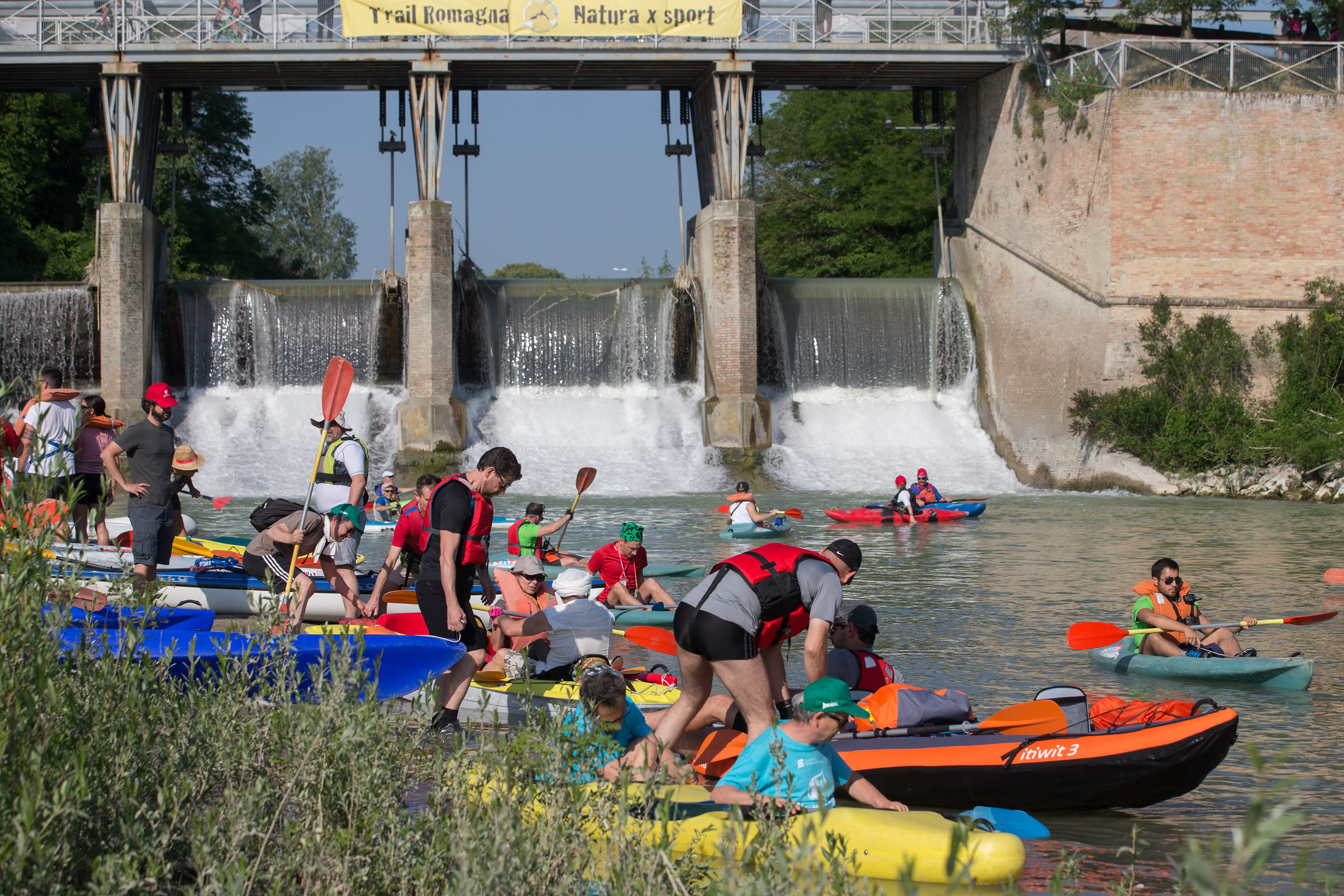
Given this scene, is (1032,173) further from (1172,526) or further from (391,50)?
(391,50)

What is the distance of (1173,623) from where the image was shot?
8.61 metres

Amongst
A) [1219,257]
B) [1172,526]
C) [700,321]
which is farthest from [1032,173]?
[1172,526]

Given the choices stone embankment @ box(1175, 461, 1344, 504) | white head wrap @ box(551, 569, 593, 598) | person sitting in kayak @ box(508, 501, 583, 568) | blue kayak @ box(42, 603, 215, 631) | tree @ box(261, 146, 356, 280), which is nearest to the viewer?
blue kayak @ box(42, 603, 215, 631)

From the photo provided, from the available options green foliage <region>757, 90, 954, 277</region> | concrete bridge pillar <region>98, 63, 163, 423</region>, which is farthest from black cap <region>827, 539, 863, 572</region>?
green foliage <region>757, 90, 954, 277</region>

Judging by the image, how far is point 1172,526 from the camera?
1788 centimetres

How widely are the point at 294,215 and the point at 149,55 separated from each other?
2064 inches

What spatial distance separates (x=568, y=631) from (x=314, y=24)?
25.7m

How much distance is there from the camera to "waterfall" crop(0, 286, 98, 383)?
26.4 m

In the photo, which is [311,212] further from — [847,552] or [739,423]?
[847,552]

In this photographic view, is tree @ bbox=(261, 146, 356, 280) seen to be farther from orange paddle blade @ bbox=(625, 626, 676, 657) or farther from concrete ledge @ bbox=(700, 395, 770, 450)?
orange paddle blade @ bbox=(625, 626, 676, 657)

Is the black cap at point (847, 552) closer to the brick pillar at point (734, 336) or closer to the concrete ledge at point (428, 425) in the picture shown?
the brick pillar at point (734, 336)

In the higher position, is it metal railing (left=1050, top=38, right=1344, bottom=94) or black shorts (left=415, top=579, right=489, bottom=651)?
metal railing (left=1050, top=38, right=1344, bottom=94)

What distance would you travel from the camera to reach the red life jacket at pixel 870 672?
22.0ft

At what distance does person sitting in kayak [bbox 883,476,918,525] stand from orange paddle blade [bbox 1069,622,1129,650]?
33.3 feet
